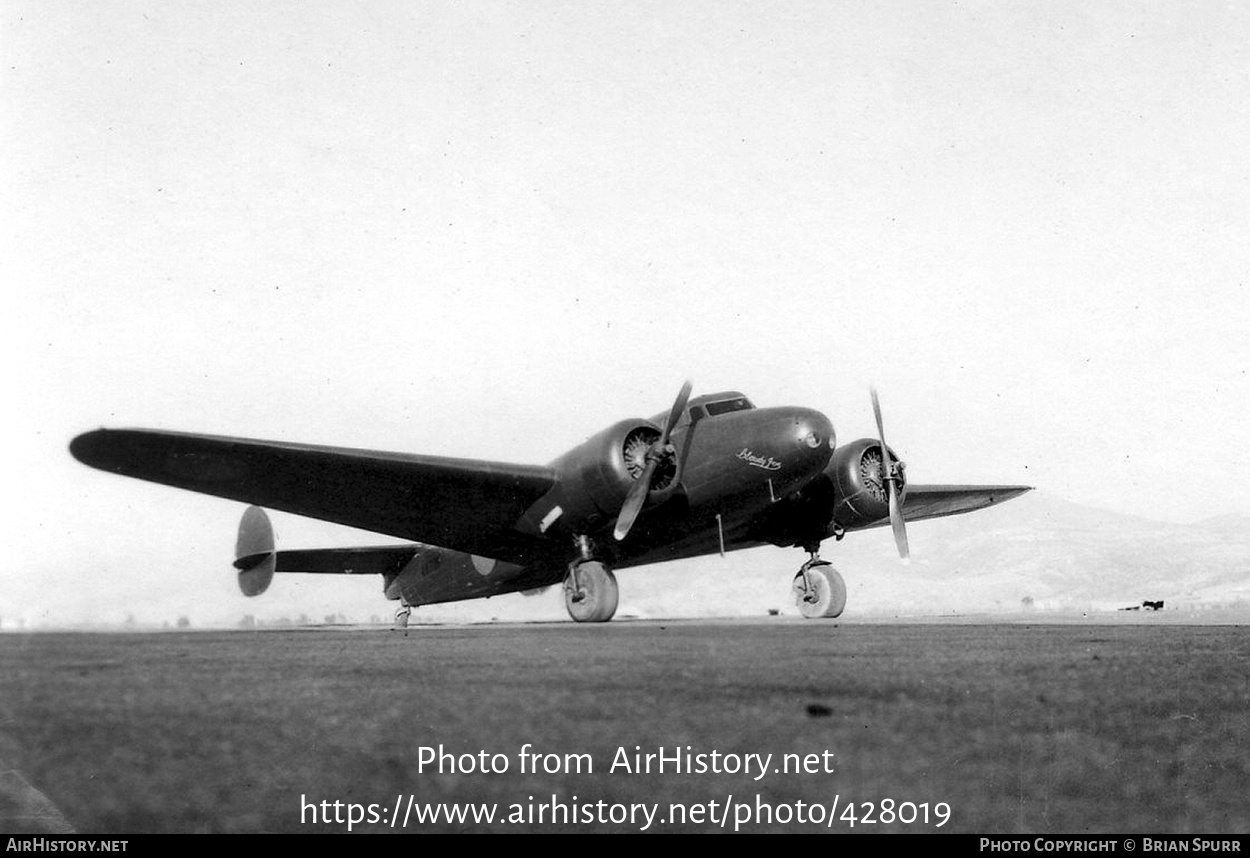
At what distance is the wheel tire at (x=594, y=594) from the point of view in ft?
59.7

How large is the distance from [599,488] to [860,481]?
23.2 ft

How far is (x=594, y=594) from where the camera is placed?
18234 millimetres

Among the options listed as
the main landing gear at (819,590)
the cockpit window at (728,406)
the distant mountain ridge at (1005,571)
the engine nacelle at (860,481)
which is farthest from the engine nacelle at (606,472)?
the distant mountain ridge at (1005,571)

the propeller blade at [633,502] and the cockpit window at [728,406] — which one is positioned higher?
the cockpit window at [728,406]

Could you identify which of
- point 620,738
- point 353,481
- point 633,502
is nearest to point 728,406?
point 633,502

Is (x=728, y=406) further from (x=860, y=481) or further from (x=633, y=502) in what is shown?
(x=860, y=481)

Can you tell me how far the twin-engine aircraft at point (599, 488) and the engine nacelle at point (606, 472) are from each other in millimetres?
25


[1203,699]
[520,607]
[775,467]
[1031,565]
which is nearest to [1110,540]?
[1031,565]

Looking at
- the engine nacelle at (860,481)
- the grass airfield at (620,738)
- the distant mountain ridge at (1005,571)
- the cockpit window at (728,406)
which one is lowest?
the distant mountain ridge at (1005,571)

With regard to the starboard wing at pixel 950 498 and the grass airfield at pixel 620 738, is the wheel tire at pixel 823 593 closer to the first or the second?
the starboard wing at pixel 950 498

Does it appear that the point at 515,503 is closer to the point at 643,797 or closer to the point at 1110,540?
the point at 643,797

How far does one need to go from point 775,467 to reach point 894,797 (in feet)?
45.3

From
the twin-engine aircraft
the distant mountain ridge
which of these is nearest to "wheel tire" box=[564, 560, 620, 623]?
the twin-engine aircraft

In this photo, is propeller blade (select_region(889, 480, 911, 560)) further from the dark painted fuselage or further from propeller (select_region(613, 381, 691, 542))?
propeller (select_region(613, 381, 691, 542))
